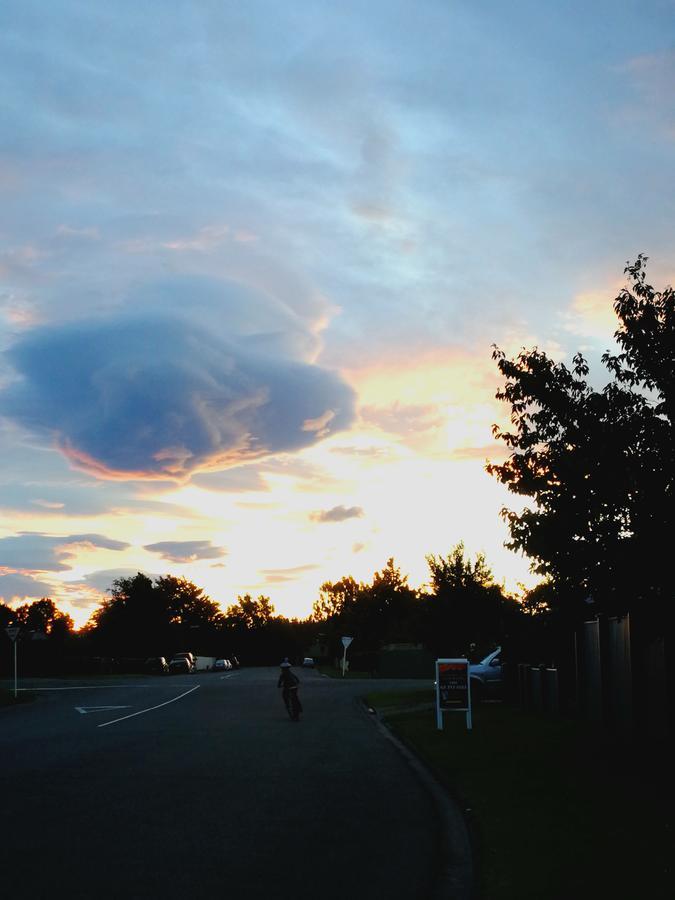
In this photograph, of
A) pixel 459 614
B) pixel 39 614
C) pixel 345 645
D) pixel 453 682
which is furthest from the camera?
pixel 39 614

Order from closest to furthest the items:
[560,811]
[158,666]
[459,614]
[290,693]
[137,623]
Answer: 1. [560,811]
2. [290,693]
3. [459,614]
4. [158,666]
5. [137,623]

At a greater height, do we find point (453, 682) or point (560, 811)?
point (453, 682)

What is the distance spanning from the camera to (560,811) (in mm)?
11250

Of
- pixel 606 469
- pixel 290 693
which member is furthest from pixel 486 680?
pixel 606 469

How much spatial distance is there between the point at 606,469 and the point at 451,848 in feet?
18.2

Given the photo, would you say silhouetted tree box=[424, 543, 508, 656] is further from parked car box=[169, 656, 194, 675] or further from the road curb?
parked car box=[169, 656, 194, 675]

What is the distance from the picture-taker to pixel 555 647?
2589 cm

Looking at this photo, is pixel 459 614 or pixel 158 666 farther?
pixel 158 666

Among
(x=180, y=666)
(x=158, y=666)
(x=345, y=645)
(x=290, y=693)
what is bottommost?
(x=158, y=666)

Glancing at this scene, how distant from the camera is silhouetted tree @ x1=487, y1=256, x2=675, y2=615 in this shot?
1344 cm

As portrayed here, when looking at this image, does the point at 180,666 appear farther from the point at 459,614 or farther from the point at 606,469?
the point at 606,469

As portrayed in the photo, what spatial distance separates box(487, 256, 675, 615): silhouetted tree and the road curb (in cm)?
332

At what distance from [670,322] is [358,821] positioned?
771 centimetres

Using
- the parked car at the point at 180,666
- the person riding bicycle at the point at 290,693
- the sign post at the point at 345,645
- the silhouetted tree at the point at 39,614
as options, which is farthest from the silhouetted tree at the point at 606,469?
the silhouetted tree at the point at 39,614
